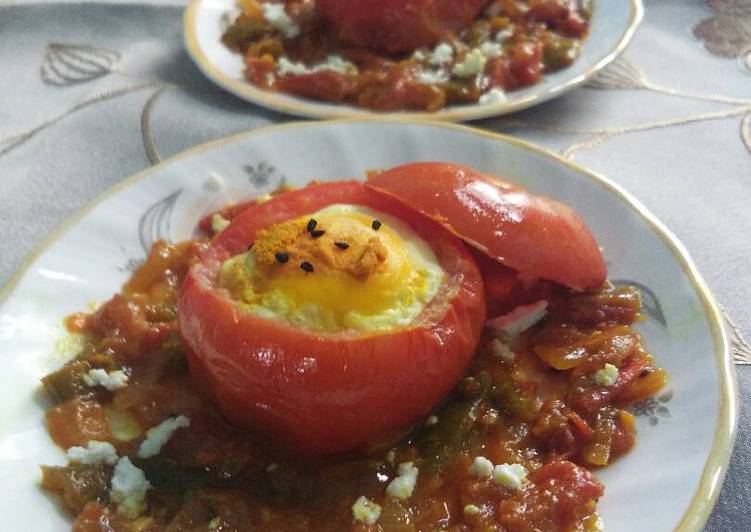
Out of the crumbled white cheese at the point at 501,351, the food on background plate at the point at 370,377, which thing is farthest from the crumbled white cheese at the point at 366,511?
the crumbled white cheese at the point at 501,351

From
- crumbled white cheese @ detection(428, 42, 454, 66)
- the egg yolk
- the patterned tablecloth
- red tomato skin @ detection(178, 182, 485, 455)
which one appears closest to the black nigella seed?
the egg yolk

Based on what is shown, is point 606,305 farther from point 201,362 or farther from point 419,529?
point 201,362

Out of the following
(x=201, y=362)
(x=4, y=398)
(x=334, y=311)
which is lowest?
(x=4, y=398)

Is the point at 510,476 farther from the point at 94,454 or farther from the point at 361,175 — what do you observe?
the point at 361,175

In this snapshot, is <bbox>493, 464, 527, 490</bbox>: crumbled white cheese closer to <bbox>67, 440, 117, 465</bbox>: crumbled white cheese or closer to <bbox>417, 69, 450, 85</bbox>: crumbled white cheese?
<bbox>67, 440, 117, 465</bbox>: crumbled white cheese

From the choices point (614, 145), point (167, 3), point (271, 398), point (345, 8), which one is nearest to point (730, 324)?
point (614, 145)

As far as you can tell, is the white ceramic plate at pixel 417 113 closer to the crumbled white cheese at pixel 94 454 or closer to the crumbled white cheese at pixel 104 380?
the crumbled white cheese at pixel 104 380

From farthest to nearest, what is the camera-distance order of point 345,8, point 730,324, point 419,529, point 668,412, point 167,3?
point 167,3
point 345,8
point 730,324
point 668,412
point 419,529
